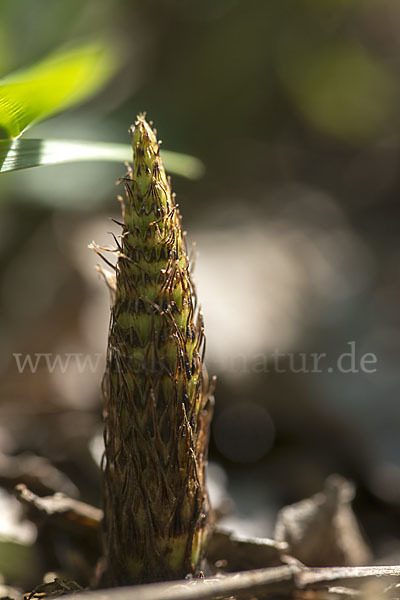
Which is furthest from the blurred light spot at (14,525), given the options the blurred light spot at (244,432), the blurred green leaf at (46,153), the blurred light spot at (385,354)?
the blurred light spot at (385,354)

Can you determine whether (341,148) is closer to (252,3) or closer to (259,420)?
(252,3)

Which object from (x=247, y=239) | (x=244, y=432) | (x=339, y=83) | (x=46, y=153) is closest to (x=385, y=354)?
(x=244, y=432)

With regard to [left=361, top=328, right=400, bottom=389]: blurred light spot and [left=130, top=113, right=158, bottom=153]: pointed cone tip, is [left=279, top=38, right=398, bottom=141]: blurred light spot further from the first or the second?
[left=130, top=113, right=158, bottom=153]: pointed cone tip

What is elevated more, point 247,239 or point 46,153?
point 247,239

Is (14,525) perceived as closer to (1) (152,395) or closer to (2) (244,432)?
(1) (152,395)

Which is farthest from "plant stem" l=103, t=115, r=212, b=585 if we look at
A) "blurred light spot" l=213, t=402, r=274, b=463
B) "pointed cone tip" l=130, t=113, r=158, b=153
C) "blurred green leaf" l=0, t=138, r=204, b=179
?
"blurred light spot" l=213, t=402, r=274, b=463

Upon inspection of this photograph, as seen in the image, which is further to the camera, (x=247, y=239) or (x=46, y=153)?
(x=247, y=239)

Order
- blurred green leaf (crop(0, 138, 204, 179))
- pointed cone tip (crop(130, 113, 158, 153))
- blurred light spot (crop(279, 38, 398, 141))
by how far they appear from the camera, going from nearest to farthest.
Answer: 1. pointed cone tip (crop(130, 113, 158, 153))
2. blurred green leaf (crop(0, 138, 204, 179))
3. blurred light spot (crop(279, 38, 398, 141))

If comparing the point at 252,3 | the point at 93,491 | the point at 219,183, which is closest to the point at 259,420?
the point at 93,491
